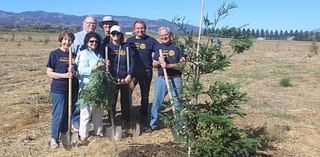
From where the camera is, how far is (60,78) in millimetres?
6977

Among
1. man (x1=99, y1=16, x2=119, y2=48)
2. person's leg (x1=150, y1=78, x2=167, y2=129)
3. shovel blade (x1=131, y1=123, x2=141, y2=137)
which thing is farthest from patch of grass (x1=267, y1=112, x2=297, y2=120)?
man (x1=99, y1=16, x2=119, y2=48)

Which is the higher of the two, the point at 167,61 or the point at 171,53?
the point at 171,53

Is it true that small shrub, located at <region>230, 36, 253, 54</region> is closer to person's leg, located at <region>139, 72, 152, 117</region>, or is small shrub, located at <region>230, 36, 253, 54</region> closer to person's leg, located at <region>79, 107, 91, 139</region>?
person's leg, located at <region>139, 72, 152, 117</region>

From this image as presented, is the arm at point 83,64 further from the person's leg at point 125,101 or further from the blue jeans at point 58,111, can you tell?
the person's leg at point 125,101

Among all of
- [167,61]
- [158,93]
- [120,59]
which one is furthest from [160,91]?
[120,59]

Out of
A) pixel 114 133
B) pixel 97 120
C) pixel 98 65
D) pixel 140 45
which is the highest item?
pixel 140 45

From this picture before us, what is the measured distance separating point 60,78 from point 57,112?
55cm

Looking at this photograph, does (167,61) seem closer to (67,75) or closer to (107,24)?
(107,24)

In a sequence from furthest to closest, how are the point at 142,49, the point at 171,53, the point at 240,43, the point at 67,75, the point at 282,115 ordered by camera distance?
the point at 282,115
the point at 142,49
the point at 171,53
the point at 67,75
the point at 240,43

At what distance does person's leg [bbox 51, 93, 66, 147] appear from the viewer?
23.3ft

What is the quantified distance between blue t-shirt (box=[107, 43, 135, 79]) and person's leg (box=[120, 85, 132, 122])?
0.29 metres

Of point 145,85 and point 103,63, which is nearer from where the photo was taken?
point 103,63

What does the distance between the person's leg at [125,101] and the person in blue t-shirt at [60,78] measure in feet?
2.73

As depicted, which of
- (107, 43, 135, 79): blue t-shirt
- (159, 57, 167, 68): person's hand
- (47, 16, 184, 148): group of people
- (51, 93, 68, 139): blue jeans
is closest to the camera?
(47, 16, 184, 148): group of people
